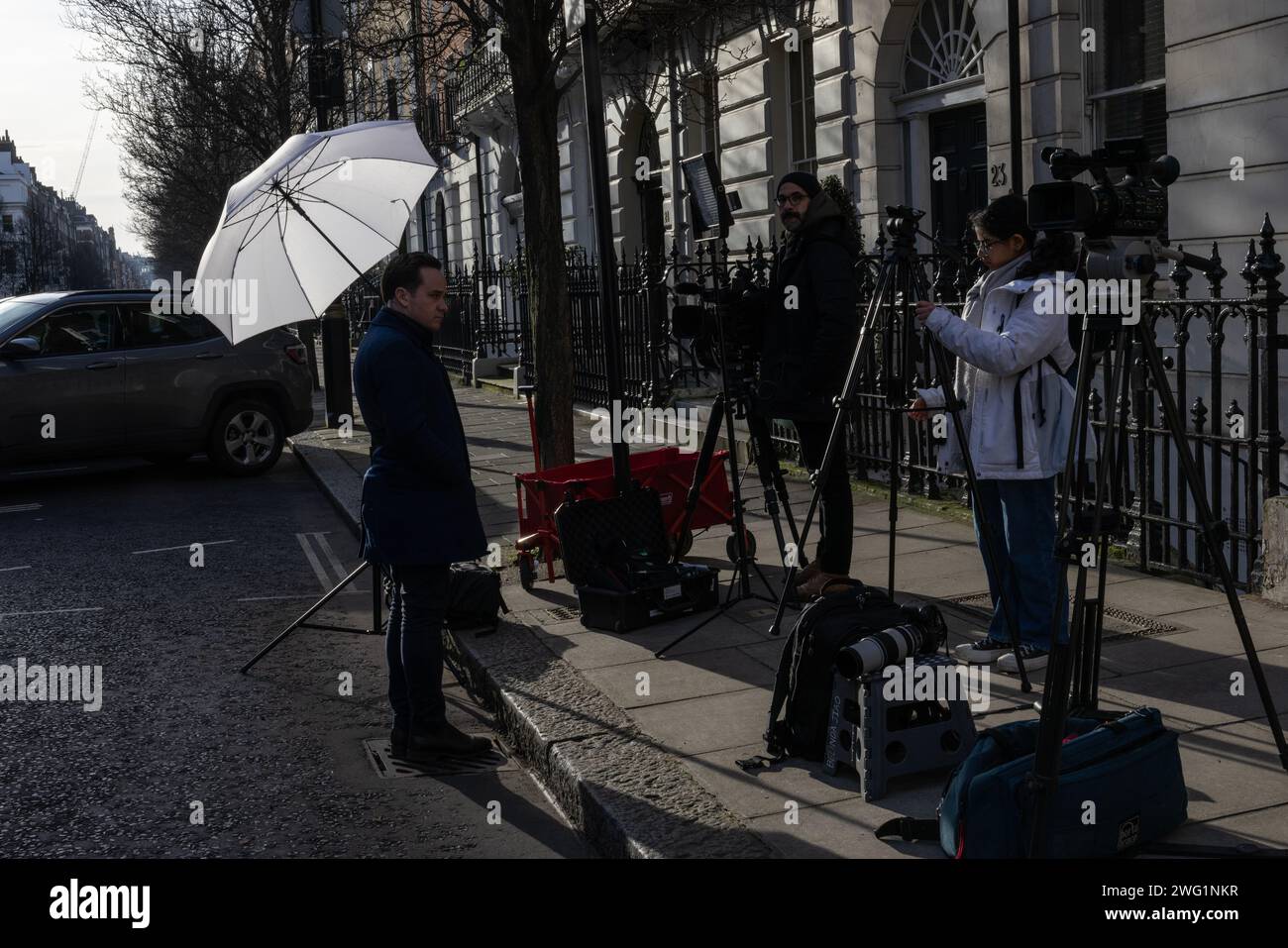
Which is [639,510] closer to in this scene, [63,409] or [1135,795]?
[1135,795]

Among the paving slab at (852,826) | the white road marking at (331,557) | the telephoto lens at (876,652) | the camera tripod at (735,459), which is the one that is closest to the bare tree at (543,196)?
the white road marking at (331,557)

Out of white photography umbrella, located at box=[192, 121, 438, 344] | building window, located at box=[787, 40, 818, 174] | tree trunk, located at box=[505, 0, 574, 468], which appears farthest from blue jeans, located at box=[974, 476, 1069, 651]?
building window, located at box=[787, 40, 818, 174]

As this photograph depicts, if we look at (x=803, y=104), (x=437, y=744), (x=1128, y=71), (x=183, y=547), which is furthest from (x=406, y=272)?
(x=803, y=104)

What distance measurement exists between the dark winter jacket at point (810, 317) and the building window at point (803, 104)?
10.7 meters

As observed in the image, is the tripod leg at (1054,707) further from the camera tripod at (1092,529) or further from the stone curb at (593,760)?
the stone curb at (593,760)

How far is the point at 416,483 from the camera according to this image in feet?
16.7

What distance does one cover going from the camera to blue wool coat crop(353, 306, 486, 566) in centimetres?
498

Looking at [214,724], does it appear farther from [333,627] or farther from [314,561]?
[314,561]

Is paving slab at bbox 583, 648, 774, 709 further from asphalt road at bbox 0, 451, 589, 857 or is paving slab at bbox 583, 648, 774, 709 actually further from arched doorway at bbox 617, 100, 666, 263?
arched doorway at bbox 617, 100, 666, 263

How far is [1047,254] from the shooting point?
524 centimetres

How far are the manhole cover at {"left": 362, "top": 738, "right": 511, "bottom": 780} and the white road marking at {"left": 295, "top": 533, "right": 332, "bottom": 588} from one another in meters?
3.40

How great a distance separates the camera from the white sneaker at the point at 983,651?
220 inches

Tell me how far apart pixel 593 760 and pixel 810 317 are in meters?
2.64
